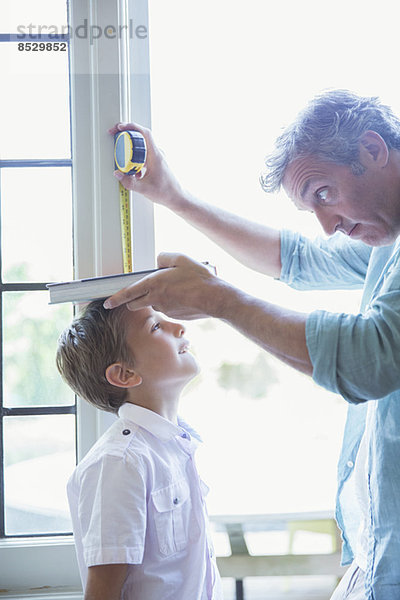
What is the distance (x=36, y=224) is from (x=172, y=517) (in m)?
0.76

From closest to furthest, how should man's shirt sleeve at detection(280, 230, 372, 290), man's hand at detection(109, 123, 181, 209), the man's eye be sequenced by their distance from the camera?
the man's eye, man's hand at detection(109, 123, 181, 209), man's shirt sleeve at detection(280, 230, 372, 290)

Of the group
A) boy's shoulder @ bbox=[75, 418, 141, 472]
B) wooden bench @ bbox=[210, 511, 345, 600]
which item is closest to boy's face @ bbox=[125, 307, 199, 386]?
boy's shoulder @ bbox=[75, 418, 141, 472]

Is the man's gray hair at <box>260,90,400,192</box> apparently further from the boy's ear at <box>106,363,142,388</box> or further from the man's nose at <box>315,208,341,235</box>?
the boy's ear at <box>106,363,142,388</box>

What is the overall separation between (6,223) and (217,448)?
784mm

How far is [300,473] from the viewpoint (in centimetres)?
158

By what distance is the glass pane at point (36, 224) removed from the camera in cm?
146

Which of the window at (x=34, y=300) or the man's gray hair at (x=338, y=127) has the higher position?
the man's gray hair at (x=338, y=127)

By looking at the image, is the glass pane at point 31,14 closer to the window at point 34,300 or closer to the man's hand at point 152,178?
the window at point 34,300

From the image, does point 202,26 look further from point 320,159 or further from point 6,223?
point 6,223

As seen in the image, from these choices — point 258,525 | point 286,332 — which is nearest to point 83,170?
point 286,332

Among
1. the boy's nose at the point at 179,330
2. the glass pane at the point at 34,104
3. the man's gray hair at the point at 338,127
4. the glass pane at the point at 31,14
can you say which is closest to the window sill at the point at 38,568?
the boy's nose at the point at 179,330

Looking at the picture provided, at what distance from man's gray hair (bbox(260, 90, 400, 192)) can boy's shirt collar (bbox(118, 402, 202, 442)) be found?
61 cm

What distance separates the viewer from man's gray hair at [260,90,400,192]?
117cm

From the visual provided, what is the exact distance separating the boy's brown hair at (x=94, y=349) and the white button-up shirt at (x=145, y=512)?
0.27ft
